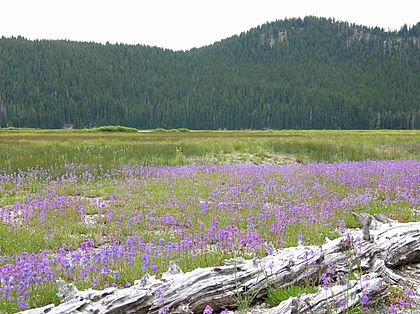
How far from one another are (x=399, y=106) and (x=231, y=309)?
19949 cm

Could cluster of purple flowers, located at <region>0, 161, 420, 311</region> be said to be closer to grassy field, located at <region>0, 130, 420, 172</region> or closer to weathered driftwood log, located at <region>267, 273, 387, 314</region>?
weathered driftwood log, located at <region>267, 273, 387, 314</region>

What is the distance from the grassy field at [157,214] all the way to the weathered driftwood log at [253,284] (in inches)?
23.9

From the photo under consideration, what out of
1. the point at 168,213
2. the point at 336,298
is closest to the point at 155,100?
the point at 168,213

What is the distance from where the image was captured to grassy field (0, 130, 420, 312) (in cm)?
587

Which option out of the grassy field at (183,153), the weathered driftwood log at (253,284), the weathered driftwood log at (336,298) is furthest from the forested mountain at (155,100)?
the weathered driftwood log at (336,298)

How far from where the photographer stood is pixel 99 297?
439cm

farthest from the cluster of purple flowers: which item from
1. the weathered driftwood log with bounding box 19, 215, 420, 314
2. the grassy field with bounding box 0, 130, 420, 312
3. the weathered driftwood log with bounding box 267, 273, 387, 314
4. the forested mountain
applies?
the forested mountain

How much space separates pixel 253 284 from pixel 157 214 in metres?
5.17

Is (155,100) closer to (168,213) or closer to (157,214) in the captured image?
(157,214)

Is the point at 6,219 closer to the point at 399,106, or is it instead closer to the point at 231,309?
the point at 231,309

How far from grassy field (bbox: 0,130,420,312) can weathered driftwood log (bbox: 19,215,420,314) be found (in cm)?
61

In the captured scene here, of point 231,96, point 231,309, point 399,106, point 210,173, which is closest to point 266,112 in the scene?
point 231,96

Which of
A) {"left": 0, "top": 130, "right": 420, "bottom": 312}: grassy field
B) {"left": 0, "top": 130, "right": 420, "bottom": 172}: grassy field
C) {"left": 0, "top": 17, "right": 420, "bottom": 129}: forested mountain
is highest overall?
{"left": 0, "top": 17, "right": 420, "bottom": 129}: forested mountain

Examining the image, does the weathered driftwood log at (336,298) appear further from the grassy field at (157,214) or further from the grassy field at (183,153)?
the grassy field at (183,153)
